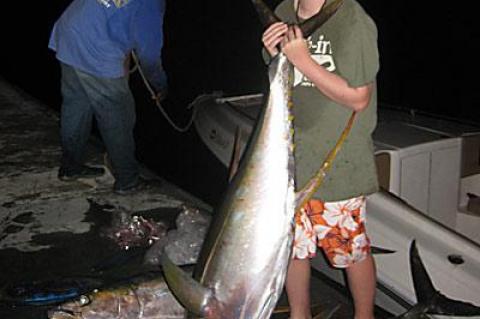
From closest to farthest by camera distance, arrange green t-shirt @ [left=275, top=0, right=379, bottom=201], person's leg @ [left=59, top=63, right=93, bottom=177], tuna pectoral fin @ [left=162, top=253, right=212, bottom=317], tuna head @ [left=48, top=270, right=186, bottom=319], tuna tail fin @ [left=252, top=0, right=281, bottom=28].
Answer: tuna pectoral fin @ [left=162, top=253, right=212, bottom=317] → tuna tail fin @ [left=252, top=0, right=281, bottom=28] → green t-shirt @ [left=275, top=0, right=379, bottom=201] → tuna head @ [left=48, top=270, right=186, bottom=319] → person's leg @ [left=59, top=63, right=93, bottom=177]

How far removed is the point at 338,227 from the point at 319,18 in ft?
3.20

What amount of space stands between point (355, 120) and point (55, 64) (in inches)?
703

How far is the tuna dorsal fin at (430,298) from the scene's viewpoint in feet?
12.2

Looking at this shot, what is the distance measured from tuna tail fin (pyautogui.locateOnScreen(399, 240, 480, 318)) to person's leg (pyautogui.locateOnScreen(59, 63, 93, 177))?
2.94 metres

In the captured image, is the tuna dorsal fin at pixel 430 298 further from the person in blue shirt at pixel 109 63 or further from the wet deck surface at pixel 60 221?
the person in blue shirt at pixel 109 63

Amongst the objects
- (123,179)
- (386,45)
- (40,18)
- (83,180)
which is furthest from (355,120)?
(40,18)

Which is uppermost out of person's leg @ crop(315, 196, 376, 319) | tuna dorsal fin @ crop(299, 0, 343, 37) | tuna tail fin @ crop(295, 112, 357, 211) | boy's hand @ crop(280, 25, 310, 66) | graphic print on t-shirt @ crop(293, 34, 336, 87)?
tuna dorsal fin @ crop(299, 0, 343, 37)

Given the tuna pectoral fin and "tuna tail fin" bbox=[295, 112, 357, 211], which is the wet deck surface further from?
the tuna pectoral fin

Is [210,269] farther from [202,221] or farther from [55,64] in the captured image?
[55,64]

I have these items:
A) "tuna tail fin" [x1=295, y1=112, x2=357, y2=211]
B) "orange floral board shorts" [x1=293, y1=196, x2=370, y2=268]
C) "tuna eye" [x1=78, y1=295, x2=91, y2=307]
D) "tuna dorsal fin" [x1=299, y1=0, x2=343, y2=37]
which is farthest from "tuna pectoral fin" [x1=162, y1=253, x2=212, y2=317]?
"tuna dorsal fin" [x1=299, y1=0, x2=343, y2=37]

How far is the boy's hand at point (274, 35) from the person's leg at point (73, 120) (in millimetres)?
2837

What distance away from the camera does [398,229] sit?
421cm

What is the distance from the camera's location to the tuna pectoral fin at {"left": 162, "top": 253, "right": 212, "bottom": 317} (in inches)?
117

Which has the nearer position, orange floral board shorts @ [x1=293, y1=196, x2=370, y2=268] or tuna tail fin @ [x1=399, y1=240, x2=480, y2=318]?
orange floral board shorts @ [x1=293, y1=196, x2=370, y2=268]
